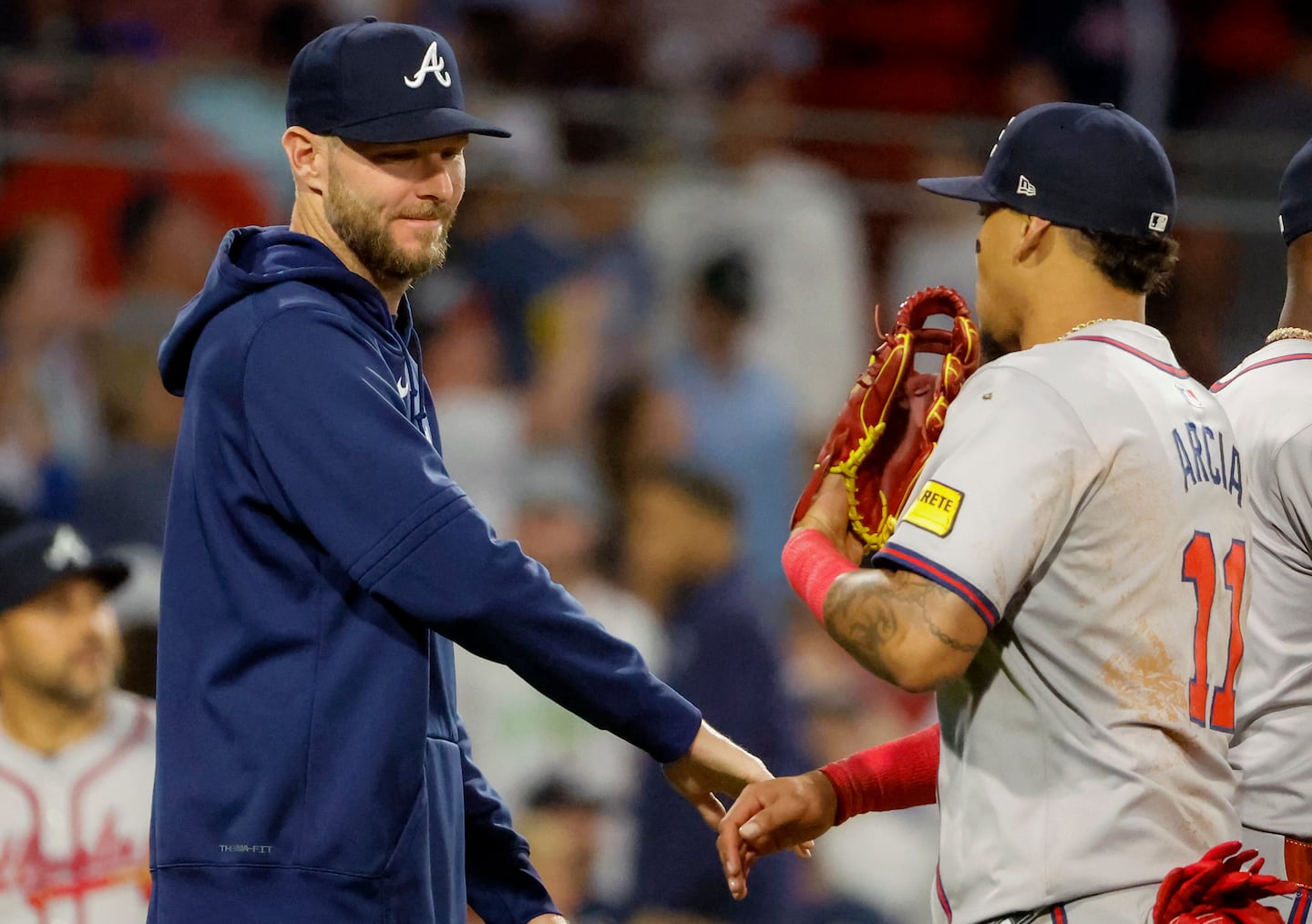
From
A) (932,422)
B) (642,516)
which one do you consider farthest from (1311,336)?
(642,516)

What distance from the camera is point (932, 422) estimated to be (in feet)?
9.81

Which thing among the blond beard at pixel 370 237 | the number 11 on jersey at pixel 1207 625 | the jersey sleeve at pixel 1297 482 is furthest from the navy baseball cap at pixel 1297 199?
the blond beard at pixel 370 237

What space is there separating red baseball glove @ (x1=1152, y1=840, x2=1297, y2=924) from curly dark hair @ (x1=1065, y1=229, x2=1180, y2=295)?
3.04 feet

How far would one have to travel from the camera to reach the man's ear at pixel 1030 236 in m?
2.82

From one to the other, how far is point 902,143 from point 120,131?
3.17 metres

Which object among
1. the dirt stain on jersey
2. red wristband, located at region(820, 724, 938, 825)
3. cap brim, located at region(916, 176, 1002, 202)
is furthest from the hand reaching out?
cap brim, located at region(916, 176, 1002, 202)

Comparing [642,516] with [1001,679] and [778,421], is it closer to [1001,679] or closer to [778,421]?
[778,421]

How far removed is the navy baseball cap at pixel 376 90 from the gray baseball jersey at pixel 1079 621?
3.32 ft

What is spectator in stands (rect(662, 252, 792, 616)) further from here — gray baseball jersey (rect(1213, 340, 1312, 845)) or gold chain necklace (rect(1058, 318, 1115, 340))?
gold chain necklace (rect(1058, 318, 1115, 340))

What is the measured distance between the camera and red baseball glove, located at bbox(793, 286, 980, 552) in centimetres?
307

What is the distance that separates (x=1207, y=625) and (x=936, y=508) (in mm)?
488

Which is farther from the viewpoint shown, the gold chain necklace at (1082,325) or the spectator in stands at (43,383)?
the spectator in stands at (43,383)

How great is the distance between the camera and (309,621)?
2.68 m

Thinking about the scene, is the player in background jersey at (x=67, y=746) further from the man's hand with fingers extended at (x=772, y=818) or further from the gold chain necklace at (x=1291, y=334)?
the gold chain necklace at (x=1291, y=334)
